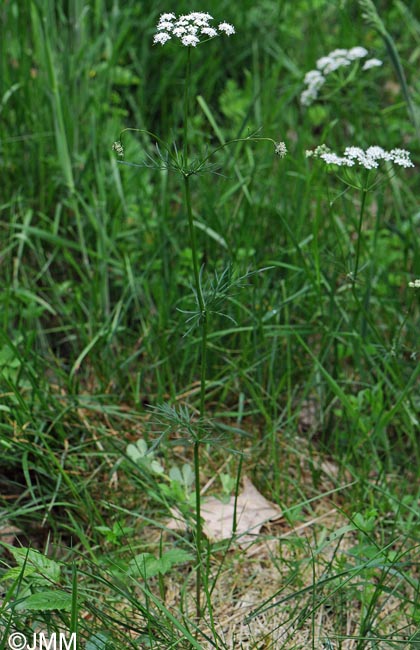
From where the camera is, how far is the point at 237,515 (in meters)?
1.91

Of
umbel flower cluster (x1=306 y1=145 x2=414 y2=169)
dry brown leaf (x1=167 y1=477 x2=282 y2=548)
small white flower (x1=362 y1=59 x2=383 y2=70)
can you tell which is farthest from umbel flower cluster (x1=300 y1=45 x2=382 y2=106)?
dry brown leaf (x1=167 y1=477 x2=282 y2=548)

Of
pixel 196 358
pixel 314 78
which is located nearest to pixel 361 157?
pixel 196 358

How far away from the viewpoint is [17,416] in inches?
75.2

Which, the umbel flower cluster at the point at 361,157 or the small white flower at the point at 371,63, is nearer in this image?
the umbel flower cluster at the point at 361,157

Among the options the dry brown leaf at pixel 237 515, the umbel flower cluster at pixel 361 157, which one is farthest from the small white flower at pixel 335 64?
the dry brown leaf at pixel 237 515

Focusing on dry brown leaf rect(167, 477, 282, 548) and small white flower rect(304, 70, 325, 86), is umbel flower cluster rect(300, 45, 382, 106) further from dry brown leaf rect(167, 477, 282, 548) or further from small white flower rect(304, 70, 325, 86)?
→ dry brown leaf rect(167, 477, 282, 548)

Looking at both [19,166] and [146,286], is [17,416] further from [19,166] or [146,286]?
[19,166]

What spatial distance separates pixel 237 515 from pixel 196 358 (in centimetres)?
47

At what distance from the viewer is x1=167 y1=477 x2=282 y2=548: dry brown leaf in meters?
1.88

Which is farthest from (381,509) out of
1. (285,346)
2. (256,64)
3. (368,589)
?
(256,64)

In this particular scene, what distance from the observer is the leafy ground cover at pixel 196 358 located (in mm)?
1607

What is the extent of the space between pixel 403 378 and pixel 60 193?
1.37 meters

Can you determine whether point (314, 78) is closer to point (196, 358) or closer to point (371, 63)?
point (371, 63)

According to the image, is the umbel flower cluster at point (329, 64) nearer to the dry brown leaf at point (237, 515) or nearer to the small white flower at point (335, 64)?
the small white flower at point (335, 64)
